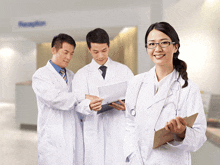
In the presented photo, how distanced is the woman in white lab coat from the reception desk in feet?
8.72

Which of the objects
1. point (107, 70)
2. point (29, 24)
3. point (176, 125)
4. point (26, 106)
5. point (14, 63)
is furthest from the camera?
point (26, 106)

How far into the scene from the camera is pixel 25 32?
2121 mm

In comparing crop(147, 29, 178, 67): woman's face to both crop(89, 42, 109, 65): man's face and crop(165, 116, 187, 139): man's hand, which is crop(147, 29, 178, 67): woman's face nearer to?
crop(165, 116, 187, 139): man's hand

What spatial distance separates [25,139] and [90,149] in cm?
181

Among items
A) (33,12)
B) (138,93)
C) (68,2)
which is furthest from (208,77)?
(33,12)

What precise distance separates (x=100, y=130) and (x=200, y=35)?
136cm

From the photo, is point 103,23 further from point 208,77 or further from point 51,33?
point 208,77

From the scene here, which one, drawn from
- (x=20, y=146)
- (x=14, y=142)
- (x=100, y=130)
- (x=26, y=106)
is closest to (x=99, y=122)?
(x=100, y=130)

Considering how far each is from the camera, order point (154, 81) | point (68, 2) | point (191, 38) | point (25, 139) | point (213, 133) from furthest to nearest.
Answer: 1. point (25, 139)
2. point (68, 2)
3. point (191, 38)
4. point (213, 133)
5. point (154, 81)

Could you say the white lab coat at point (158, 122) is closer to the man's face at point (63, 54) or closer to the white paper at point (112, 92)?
the white paper at point (112, 92)

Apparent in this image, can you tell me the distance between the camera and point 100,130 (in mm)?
1560

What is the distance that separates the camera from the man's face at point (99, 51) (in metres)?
1.52

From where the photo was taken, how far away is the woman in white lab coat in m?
0.87

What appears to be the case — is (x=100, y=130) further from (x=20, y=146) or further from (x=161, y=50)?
(x=20, y=146)
